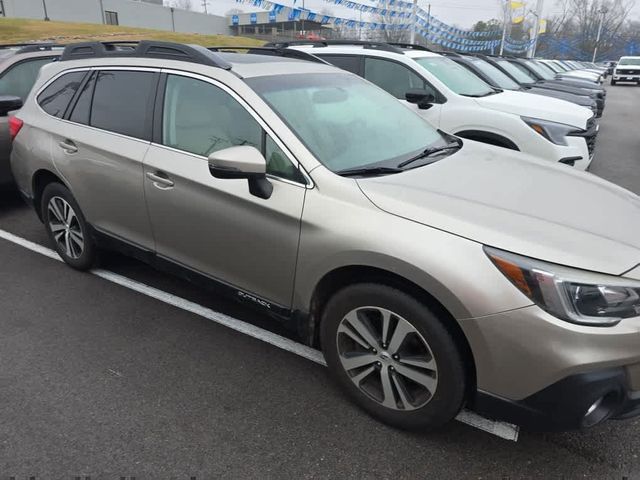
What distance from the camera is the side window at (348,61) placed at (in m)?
6.66

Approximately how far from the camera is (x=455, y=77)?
6.59 metres

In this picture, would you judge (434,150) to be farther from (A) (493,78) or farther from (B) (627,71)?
(B) (627,71)

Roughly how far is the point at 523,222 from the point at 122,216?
260cm

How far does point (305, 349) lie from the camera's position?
3.21 metres

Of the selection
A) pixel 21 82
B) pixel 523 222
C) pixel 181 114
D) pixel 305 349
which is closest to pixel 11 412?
pixel 305 349

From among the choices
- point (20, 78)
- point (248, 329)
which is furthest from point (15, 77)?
point (248, 329)

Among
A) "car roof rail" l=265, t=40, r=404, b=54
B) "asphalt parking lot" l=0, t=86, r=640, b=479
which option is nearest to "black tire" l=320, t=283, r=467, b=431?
"asphalt parking lot" l=0, t=86, r=640, b=479

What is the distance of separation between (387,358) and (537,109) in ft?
15.4

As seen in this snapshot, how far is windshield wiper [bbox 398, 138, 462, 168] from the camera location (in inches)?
115

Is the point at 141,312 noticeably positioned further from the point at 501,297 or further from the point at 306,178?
the point at 501,297

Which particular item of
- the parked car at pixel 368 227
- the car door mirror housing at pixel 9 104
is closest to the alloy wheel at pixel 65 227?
the parked car at pixel 368 227

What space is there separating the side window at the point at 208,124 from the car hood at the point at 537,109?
12.9 feet

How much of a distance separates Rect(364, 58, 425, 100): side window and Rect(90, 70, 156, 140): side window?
3677mm

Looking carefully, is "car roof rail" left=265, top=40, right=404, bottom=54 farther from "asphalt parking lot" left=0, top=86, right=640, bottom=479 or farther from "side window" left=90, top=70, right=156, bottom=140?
"asphalt parking lot" left=0, top=86, right=640, bottom=479
